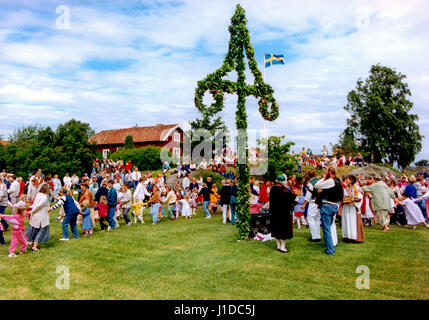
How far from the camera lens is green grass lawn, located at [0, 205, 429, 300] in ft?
20.2

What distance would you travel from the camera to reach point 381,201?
12.6 metres

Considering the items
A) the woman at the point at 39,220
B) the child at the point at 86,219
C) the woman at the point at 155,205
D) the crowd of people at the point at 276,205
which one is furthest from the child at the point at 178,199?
the woman at the point at 39,220

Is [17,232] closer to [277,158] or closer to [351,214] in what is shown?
[351,214]

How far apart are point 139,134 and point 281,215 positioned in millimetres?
46279

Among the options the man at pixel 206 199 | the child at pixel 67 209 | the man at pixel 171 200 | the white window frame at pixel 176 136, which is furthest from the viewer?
the white window frame at pixel 176 136

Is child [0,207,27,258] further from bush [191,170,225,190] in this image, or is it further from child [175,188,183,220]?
bush [191,170,225,190]

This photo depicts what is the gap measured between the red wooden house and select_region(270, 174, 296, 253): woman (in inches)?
1527

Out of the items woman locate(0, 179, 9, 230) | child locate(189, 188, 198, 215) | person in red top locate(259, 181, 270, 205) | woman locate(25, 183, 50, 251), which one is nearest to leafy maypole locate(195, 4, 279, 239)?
person in red top locate(259, 181, 270, 205)

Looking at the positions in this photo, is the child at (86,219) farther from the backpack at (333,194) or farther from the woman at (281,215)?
the backpack at (333,194)

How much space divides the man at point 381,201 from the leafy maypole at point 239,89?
587cm

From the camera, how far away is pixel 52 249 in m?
9.95

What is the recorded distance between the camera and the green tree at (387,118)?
42.0 meters
